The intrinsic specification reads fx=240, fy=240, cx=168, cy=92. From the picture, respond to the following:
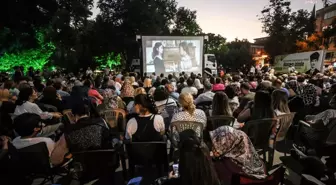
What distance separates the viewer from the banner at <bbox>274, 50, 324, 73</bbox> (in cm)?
1741

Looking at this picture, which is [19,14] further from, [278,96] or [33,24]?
[278,96]

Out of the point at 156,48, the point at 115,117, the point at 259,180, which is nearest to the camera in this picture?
the point at 259,180

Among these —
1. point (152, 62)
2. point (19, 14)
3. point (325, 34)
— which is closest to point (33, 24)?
point (19, 14)

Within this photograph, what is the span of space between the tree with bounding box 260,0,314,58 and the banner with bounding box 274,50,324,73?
13.8 metres

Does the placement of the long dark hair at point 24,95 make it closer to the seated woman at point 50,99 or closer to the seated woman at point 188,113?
the seated woman at point 50,99

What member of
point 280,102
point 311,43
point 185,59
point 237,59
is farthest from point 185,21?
point 280,102

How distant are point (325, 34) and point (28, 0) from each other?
34.2 metres

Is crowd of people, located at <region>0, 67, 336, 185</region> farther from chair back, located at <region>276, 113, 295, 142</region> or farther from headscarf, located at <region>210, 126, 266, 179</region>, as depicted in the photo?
chair back, located at <region>276, 113, 295, 142</region>

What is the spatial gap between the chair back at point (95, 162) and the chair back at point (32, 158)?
0.38 metres

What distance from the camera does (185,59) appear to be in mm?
16172

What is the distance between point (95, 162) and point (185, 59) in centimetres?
1389

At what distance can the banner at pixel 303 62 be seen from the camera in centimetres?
1741

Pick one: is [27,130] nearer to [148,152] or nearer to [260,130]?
[148,152]

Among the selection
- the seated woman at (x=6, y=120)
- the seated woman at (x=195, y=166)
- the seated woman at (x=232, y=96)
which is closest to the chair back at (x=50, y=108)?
the seated woman at (x=6, y=120)
